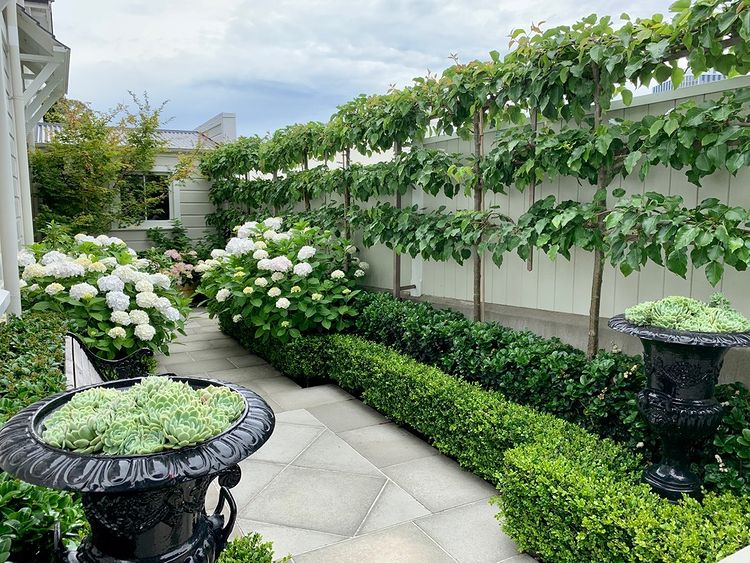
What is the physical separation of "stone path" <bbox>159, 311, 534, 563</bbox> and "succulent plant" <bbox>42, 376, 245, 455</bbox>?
1.49m

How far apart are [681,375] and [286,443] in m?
2.60

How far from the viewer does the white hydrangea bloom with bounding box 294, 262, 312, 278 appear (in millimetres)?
5422

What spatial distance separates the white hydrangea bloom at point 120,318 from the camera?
14.0ft

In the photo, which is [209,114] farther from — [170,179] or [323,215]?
[323,215]

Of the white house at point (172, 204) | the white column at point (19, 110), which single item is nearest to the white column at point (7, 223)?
the white column at point (19, 110)

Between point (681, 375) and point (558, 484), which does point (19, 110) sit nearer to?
point (558, 484)

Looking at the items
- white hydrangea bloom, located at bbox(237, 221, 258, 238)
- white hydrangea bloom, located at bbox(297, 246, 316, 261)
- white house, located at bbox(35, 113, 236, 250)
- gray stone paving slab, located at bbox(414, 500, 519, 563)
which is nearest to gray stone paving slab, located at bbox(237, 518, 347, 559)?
gray stone paving slab, located at bbox(414, 500, 519, 563)

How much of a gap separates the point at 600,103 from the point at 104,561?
3328mm

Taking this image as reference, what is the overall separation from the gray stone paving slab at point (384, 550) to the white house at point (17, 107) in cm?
254

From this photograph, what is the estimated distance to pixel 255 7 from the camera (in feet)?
18.1

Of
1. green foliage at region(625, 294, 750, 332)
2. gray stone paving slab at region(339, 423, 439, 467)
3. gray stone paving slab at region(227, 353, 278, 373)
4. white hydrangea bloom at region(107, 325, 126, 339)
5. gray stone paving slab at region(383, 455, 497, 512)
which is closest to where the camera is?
green foliage at region(625, 294, 750, 332)

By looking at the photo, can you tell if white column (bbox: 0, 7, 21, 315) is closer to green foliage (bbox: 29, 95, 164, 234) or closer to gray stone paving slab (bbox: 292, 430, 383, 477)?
gray stone paving slab (bbox: 292, 430, 383, 477)

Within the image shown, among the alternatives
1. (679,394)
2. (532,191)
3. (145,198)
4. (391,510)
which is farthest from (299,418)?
(145,198)

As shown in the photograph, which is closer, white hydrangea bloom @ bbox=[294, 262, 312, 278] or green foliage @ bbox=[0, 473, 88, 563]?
green foliage @ bbox=[0, 473, 88, 563]
